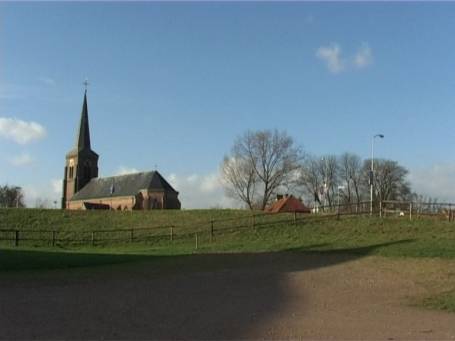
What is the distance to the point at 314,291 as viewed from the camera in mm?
16688

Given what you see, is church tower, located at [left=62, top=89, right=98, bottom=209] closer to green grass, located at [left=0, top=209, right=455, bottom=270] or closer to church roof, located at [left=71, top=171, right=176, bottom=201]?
church roof, located at [left=71, top=171, right=176, bottom=201]

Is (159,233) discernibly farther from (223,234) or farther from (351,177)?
(351,177)

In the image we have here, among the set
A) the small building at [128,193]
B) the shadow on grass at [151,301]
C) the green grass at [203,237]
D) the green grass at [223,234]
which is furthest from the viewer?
the small building at [128,193]

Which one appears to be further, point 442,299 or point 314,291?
point 314,291

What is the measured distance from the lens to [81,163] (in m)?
119

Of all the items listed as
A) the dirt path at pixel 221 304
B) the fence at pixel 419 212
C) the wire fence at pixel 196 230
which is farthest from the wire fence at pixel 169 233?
the dirt path at pixel 221 304

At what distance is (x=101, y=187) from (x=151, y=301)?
105m

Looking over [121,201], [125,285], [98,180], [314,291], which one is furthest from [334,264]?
[98,180]

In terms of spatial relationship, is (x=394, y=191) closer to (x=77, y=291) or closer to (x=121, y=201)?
(x=121, y=201)

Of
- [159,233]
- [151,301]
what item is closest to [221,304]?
[151,301]

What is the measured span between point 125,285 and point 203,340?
814 cm

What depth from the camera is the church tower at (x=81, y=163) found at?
117625 millimetres

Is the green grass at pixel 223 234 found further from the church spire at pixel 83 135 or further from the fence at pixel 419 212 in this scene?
the church spire at pixel 83 135

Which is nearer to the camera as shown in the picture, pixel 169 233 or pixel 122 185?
pixel 169 233
